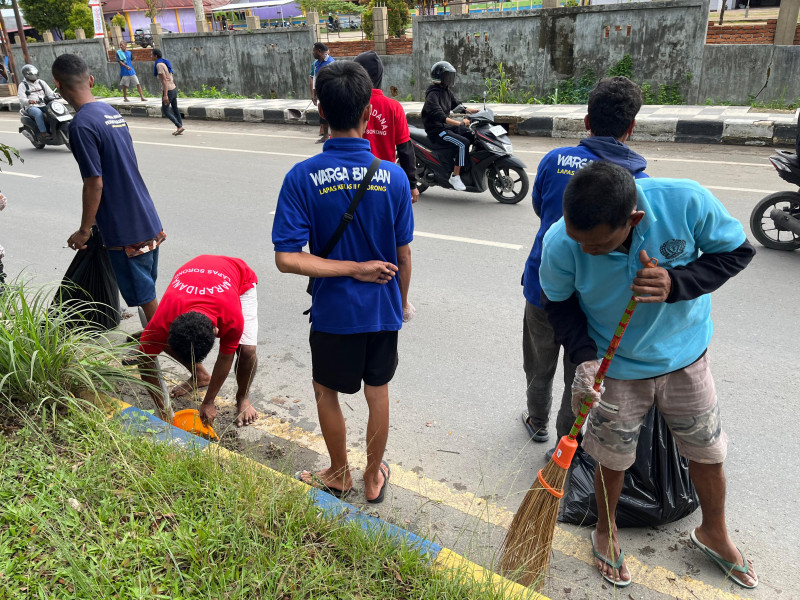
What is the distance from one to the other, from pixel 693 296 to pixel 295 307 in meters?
3.49

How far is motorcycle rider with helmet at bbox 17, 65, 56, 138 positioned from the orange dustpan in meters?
10.3

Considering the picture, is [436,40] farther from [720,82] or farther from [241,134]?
[720,82]

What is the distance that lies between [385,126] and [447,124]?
7.83ft

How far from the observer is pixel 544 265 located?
2.21 meters

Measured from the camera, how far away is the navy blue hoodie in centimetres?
263

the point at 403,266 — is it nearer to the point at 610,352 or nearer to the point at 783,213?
the point at 610,352

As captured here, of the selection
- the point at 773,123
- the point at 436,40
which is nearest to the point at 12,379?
the point at 773,123

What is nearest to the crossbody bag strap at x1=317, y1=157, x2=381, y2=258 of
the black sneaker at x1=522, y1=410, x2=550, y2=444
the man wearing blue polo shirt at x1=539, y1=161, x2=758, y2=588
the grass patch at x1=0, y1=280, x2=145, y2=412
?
the man wearing blue polo shirt at x1=539, y1=161, x2=758, y2=588

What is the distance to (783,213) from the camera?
5262 millimetres

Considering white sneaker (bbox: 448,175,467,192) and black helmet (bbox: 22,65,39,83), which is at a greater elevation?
black helmet (bbox: 22,65,39,83)

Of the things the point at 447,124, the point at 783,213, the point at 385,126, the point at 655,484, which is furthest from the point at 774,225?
the point at 655,484

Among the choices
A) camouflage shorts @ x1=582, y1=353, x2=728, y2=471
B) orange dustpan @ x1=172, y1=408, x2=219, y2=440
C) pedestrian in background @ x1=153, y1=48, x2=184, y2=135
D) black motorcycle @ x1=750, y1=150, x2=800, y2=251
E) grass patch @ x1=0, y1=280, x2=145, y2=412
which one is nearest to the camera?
camouflage shorts @ x1=582, y1=353, x2=728, y2=471

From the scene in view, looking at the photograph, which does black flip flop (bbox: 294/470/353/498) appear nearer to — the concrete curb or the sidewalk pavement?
the concrete curb

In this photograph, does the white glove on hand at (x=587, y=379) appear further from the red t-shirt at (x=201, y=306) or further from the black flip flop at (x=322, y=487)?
the red t-shirt at (x=201, y=306)
